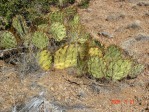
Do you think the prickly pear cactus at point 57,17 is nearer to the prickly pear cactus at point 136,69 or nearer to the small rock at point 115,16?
the prickly pear cactus at point 136,69

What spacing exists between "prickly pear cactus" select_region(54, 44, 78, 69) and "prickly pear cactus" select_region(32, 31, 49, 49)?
0.31 meters

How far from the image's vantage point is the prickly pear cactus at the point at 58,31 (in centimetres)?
709

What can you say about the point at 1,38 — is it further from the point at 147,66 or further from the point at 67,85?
the point at 147,66

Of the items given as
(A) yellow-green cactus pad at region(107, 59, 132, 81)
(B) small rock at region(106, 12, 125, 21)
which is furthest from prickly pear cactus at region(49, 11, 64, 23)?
(B) small rock at region(106, 12, 125, 21)

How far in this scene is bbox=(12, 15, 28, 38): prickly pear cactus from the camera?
6.88 meters

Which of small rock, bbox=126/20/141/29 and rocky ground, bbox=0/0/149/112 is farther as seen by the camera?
small rock, bbox=126/20/141/29

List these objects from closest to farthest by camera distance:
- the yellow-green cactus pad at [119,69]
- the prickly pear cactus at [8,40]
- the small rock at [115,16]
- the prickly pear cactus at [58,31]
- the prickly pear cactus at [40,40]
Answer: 1. the yellow-green cactus pad at [119,69]
2. the prickly pear cactus at [40,40]
3. the prickly pear cactus at [8,40]
4. the prickly pear cactus at [58,31]
5. the small rock at [115,16]

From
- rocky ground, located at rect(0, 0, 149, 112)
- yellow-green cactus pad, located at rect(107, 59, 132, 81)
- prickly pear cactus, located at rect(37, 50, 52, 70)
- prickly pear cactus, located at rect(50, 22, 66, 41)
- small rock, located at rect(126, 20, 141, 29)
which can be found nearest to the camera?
rocky ground, located at rect(0, 0, 149, 112)

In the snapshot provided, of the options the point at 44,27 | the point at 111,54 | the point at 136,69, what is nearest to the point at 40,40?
the point at 44,27

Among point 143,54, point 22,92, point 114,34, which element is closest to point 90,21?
point 114,34

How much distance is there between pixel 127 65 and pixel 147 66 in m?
1.31

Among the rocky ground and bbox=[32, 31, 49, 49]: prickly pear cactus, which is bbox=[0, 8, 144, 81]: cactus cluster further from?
the rocky ground

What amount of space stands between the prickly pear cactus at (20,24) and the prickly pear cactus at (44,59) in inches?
26.2

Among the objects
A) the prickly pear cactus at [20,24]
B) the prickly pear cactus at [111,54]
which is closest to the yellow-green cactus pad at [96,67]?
the prickly pear cactus at [111,54]
